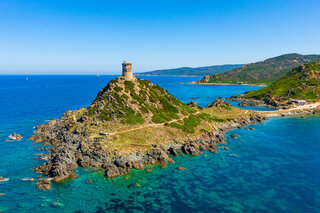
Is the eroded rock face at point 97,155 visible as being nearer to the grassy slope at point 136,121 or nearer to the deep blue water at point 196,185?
the grassy slope at point 136,121

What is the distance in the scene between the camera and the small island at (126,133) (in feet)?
211

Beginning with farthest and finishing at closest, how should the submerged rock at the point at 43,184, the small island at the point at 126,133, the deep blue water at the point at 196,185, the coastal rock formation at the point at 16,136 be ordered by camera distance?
the coastal rock formation at the point at 16,136
the small island at the point at 126,133
the submerged rock at the point at 43,184
the deep blue water at the point at 196,185

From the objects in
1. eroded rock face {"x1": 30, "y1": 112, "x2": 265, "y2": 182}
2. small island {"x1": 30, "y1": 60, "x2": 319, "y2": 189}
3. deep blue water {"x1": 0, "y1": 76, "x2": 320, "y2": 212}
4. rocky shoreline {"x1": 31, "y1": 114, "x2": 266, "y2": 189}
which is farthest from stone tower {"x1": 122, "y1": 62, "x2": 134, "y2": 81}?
deep blue water {"x1": 0, "y1": 76, "x2": 320, "y2": 212}

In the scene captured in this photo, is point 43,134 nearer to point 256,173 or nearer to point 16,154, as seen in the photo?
point 16,154

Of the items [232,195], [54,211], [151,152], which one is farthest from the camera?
[151,152]

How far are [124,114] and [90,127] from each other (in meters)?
14.8

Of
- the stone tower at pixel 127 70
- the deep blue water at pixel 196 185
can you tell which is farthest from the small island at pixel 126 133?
the deep blue water at pixel 196 185

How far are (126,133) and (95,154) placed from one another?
14971mm

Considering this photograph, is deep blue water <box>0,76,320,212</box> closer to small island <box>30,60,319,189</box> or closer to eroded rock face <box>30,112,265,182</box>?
eroded rock face <box>30,112,265,182</box>

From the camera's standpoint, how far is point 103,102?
8881 centimetres

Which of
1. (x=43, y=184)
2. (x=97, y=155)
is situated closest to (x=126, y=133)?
(x=97, y=155)

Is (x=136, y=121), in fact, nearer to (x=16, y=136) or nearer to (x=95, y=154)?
(x=95, y=154)

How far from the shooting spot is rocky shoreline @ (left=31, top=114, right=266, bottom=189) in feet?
194

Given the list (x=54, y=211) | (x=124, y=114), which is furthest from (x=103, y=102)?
(x=54, y=211)
